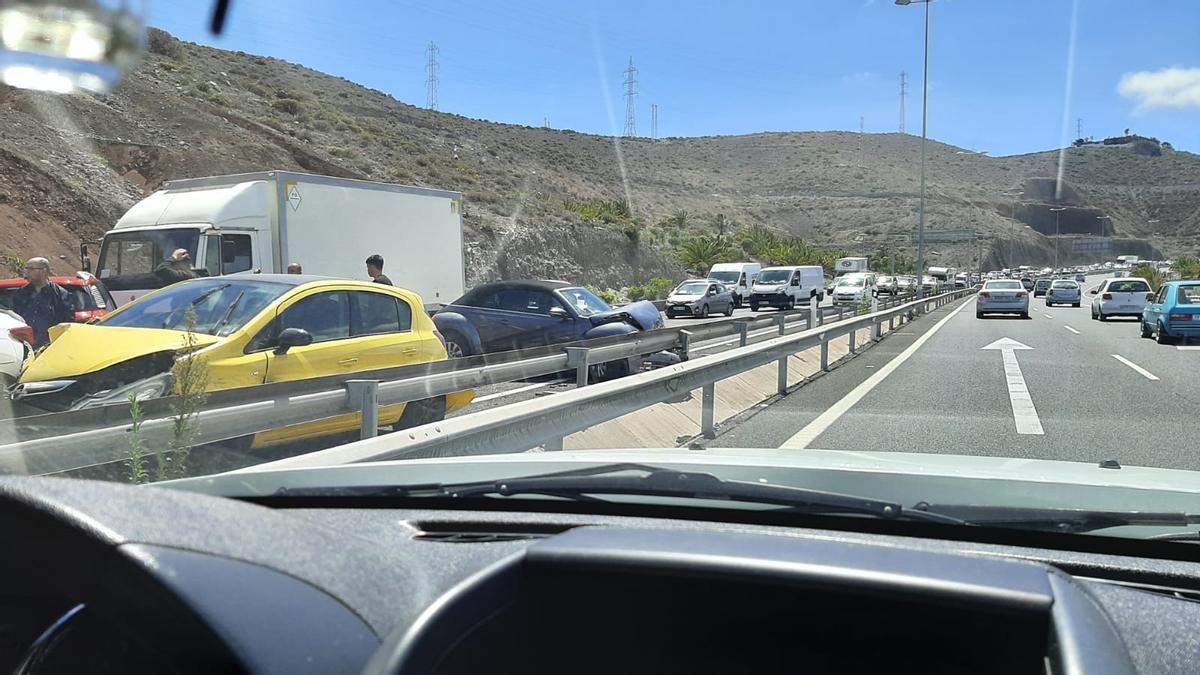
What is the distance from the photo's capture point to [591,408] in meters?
6.67

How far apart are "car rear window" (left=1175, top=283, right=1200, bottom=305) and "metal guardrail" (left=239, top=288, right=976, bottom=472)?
47.7 ft

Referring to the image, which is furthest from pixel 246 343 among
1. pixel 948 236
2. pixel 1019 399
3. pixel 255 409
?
pixel 948 236

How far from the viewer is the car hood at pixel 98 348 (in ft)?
21.8

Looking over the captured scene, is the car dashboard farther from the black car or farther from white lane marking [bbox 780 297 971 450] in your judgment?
the black car

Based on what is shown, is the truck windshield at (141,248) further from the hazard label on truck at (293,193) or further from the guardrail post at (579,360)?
the guardrail post at (579,360)

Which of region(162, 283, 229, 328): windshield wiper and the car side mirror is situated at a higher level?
region(162, 283, 229, 328): windshield wiper

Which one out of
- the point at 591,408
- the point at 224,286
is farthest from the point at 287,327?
the point at 591,408

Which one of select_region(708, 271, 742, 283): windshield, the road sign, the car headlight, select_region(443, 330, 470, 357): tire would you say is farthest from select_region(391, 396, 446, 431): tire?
the road sign

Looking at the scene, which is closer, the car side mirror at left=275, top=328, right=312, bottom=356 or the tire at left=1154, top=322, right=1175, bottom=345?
the car side mirror at left=275, top=328, right=312, bottom=356

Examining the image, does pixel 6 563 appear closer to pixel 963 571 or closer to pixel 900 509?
pixel 963 571

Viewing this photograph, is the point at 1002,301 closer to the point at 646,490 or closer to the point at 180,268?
the point at 180,268

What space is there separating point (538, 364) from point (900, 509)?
6491 mm

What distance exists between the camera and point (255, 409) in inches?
222

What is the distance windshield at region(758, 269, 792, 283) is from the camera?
44.0m
